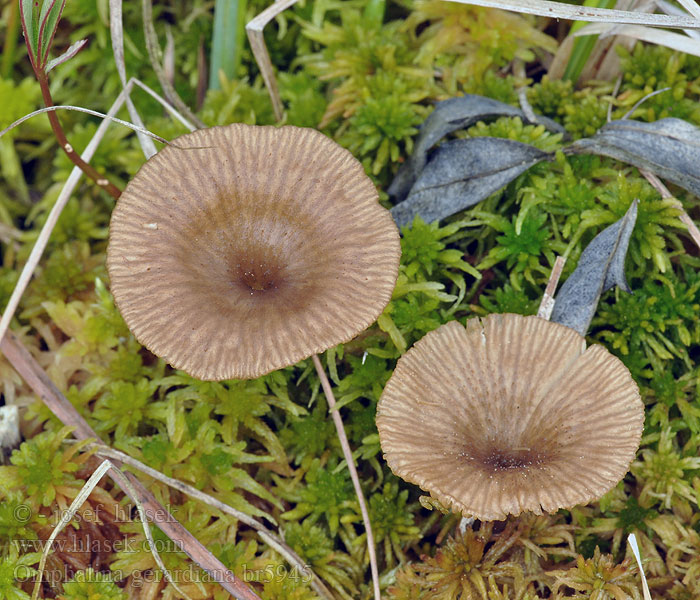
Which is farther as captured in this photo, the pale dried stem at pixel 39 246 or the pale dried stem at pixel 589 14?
the pale dried stem at pixel 39 246

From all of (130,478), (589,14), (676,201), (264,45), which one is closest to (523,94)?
(589,14)

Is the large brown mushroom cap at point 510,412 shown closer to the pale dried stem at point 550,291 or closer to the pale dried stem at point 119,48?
the pale dried stem at point 550,291

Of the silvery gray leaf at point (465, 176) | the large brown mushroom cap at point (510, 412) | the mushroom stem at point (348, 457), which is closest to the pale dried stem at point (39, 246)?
the mushroom stem at point (348, 457)

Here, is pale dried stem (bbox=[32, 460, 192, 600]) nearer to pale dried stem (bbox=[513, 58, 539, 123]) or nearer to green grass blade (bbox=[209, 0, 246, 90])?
green grass blade (bbox=[209, 0, 246, 90])

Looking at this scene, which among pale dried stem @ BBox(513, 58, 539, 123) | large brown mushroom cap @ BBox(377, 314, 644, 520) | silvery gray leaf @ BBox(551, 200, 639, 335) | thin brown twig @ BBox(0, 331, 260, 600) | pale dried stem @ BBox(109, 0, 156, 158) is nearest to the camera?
large brown mushroom cap @ BBox(377, 314, 644, 520)

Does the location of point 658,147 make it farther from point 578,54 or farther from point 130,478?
point 130,478

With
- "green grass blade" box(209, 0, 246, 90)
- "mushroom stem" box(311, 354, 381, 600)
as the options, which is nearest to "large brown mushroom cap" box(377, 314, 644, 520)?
"mushroom stem" box(311, 354, 381, 600)
